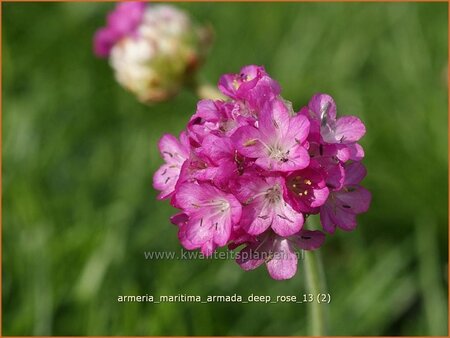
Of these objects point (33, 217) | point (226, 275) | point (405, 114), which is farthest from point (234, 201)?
point (405, 114)

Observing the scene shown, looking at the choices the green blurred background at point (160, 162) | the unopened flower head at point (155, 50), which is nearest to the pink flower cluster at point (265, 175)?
the green blurred background at point (160, 162)

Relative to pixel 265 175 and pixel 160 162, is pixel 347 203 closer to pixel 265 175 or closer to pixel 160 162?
pixel 265 175

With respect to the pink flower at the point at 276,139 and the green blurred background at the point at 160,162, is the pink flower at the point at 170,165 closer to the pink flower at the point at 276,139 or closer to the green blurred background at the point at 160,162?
the pink flower at the point at 276,139

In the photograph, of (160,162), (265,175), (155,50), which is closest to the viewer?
(265,175)

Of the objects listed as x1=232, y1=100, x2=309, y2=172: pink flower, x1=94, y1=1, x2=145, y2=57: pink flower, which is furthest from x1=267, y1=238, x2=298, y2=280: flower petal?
x1=94, y1=1, x2=145, y2=57: pink flower

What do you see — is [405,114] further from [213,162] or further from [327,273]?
[213,162]

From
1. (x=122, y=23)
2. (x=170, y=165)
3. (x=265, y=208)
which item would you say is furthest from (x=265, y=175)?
(x=122, y=23)
